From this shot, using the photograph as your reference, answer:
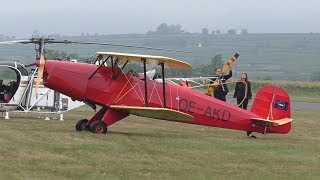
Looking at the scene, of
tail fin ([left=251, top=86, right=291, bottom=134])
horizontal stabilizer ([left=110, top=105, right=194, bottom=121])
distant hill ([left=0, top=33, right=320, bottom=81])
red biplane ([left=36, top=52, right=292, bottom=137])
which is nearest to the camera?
horizontal stabilizer ([left=110, top=105, right=194, bottom=121])

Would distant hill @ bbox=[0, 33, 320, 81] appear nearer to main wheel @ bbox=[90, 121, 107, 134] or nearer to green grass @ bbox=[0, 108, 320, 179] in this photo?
main wheel @ bbox=[90, 121, 107, 134]

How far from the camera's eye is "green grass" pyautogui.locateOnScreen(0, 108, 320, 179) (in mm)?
12492

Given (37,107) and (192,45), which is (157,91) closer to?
(37,107)

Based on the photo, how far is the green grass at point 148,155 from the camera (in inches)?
492

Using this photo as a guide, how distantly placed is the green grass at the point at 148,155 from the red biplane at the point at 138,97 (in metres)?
0.49

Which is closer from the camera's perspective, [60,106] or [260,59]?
[60,106]

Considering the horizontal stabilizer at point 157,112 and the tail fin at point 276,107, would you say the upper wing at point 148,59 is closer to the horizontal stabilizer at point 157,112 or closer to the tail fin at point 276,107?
the horizontal stabilizer at point 157,112

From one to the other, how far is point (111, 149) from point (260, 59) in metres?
144

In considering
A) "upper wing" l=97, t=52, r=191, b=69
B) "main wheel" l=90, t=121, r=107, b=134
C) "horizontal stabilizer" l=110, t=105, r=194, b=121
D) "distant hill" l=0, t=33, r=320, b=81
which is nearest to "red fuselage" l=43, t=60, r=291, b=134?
→ "horizontal stabilizer" l=110, t=105, r=194, b=121

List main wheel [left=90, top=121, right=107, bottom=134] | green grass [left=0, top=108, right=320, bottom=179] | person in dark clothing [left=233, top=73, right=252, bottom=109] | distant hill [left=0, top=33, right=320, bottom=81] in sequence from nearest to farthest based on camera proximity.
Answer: green grass [left=0, top=108, right=320, bottom=179] → main wheel [left=90, top=121, right=107, bottom=134] → person in dark clothing [left=233, top=73, right=252, bottom=109] → distant hill [left=0, top=33, right=320, bottom=81]

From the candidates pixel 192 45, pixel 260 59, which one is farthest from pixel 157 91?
pixel 192 45

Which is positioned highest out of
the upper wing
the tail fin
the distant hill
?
the upper wing

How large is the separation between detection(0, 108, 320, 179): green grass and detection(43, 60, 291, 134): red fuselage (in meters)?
0.51

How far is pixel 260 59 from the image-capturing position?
156500mm
